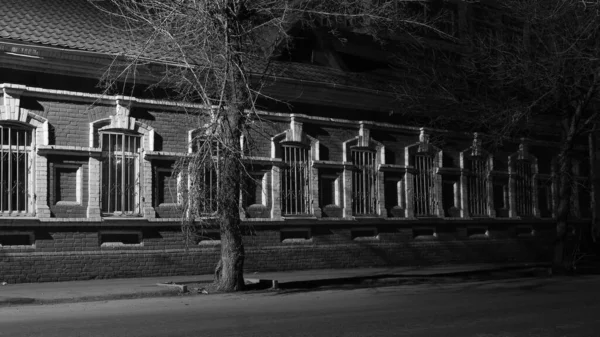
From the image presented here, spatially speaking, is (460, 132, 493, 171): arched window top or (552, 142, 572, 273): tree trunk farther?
(460, 132, 493, 171): arched window top

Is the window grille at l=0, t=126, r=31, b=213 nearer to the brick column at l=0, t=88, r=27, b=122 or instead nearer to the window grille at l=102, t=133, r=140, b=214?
the brick column at l=0, t=88, r=27, b=122

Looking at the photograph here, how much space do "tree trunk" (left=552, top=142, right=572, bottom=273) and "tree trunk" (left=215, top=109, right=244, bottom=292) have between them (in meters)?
9.22

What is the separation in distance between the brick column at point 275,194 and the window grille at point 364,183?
9.34ft

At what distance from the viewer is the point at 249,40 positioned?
16.2 meters

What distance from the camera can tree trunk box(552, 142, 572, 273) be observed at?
2125 cm

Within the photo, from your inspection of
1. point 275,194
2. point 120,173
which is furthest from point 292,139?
point 120,173

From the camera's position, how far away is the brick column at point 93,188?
18.7m

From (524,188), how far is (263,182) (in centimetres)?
1168

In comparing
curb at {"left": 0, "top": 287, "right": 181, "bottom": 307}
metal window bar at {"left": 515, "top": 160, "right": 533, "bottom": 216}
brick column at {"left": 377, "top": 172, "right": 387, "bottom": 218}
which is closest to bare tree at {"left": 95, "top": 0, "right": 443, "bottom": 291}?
curb at {"left": 0, "top": 287, "right": 181, "bottom": 307}

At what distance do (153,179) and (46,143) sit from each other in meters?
2.74

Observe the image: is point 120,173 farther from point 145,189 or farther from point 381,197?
point 381,197

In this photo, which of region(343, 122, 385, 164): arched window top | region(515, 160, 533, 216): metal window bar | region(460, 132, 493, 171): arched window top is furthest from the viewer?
region(515, 160, 533, 216): metal window bar

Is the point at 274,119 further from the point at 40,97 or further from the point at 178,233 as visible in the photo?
the point at 40,97

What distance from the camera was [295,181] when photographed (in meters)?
22.7
